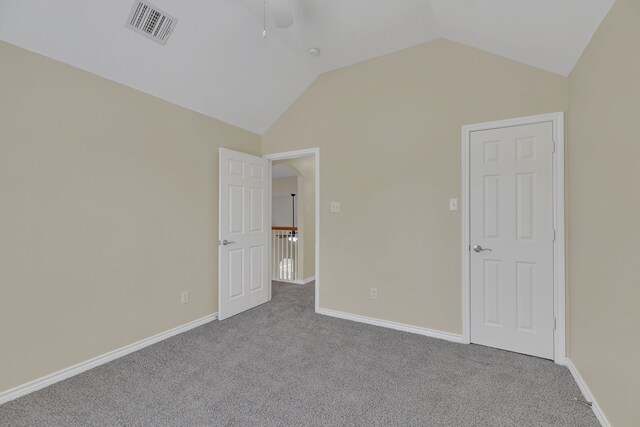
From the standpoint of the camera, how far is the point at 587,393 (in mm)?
1907

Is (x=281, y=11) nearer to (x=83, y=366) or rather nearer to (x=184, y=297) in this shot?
(x=184, y=297)

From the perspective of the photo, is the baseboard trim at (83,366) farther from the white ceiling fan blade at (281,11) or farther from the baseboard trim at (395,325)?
the white ceiling fan blade at (281,11)

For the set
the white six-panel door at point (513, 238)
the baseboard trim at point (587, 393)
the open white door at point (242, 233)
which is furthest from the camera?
the open white door at point (242, 233)

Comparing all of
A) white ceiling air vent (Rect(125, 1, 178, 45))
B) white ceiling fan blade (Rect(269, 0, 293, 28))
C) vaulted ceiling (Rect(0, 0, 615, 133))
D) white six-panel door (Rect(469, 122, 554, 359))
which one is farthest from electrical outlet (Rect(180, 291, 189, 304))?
white six-panel door (Rect(469, 122, 554, 359))

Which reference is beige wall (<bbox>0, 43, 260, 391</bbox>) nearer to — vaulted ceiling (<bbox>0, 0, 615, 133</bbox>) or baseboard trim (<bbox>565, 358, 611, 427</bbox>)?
vaulted ceiling (<bbox>0, 0, 615, 133</bbox>)

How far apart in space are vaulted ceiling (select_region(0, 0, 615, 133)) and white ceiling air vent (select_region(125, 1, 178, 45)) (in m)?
0.04

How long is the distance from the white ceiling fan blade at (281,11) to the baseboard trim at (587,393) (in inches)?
123

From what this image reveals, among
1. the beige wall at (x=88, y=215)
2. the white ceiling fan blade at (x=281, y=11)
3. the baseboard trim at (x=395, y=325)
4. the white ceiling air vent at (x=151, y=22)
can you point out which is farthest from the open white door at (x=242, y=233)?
the white ceiling fan blade at (x=281, y=11)

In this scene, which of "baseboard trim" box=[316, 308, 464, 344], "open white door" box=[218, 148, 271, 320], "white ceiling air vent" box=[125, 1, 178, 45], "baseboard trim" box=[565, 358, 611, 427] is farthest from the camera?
"open white door" box=[218, 148, 271, 320]

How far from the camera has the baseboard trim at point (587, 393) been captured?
166 cm

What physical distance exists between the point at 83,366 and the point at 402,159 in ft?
11.0

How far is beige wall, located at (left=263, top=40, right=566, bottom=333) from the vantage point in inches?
106

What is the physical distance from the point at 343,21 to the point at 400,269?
2.47m

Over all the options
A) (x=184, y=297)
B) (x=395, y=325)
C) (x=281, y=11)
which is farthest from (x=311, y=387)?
(x=281, y=11)
